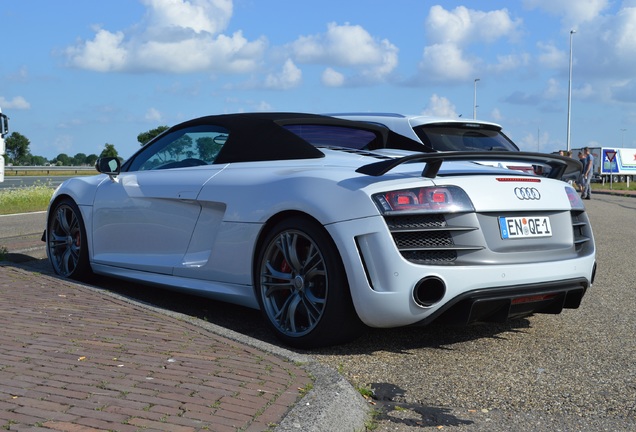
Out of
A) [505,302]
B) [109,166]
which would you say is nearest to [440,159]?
[505,302]

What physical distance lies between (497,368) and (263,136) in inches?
86.5

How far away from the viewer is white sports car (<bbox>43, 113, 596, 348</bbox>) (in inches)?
177

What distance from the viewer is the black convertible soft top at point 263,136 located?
5.48m

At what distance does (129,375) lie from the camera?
3783 millimetres

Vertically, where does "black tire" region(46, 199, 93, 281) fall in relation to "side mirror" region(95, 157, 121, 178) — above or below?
below

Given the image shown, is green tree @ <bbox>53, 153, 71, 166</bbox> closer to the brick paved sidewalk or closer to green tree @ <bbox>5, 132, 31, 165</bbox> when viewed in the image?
green tree @ <bbox>5, 132, 31, 165</bbox>

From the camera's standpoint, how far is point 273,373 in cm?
396

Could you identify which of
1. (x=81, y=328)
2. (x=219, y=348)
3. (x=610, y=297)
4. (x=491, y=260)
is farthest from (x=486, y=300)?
(x=610, y=297)

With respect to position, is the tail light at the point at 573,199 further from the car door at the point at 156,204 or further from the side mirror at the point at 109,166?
the side mirror at the point at 109,166

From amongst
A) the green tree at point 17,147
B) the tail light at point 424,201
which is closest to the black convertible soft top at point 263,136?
the tail light at point 424,201

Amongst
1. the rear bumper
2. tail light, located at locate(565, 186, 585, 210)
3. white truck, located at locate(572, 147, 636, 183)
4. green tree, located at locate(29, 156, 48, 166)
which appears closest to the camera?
the rear bumper

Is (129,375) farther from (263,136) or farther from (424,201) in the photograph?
(263,136)

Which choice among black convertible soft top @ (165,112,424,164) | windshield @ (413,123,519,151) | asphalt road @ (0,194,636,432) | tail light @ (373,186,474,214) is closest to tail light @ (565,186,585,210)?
asphalt road @ (0,194,636,432)

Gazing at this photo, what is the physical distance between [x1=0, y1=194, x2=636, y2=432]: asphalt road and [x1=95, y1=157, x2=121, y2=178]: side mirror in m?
1.01
